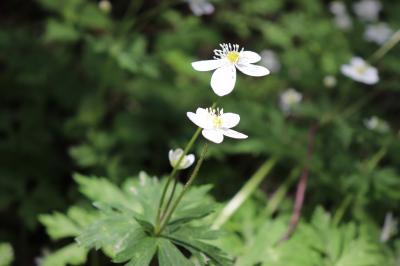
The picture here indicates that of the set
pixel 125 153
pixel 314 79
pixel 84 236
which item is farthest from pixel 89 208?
pixel 314 79

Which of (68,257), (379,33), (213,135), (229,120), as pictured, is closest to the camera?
(213,135)

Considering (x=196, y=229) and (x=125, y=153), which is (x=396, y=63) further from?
(x=196, y=229)

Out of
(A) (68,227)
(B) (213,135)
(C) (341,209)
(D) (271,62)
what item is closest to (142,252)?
(B) (213,135)

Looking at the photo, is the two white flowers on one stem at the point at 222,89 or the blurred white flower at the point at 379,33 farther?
the blurred white flower at the point at 379,33

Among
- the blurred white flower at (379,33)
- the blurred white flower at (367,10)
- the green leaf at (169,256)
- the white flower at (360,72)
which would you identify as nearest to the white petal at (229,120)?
the green leaf at (169,256)

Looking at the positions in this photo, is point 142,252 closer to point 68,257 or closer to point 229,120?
point 229,120

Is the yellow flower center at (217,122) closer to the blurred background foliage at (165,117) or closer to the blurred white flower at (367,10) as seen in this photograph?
the blurred background foliage at (165,117)
